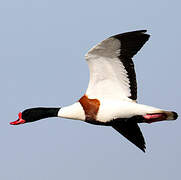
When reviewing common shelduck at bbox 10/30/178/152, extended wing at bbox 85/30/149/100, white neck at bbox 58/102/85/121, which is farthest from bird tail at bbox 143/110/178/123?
white neck at bbox 58/102/85/121

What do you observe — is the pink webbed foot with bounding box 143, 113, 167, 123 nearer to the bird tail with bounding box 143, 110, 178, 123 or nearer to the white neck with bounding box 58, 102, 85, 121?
the bird tail with bounding box 143, 110, 178, 123

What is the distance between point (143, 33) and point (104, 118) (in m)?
2.06

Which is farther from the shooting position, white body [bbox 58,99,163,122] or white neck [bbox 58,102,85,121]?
white neck [bbox 58,102,85,121]

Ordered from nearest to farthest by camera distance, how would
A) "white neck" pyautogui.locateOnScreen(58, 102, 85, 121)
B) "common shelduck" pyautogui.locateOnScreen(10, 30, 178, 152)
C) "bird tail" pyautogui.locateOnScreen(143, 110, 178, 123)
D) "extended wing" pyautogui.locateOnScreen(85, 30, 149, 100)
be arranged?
"extended wing" pyautogui.locateOnScreen(85, 30, 149, 100) < "common shelduck" pyautogui.locateOnScreen(10, 30, 178, 152) < "bird tail" pyautogui.locateOnScreen(143, 110, 178, 123) < "white neck" pyautogui.locateOnScreen(58, 102, 85, 121)

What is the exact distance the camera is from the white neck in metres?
14.1

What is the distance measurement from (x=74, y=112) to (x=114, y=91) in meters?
1.04

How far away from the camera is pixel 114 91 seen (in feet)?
47.2

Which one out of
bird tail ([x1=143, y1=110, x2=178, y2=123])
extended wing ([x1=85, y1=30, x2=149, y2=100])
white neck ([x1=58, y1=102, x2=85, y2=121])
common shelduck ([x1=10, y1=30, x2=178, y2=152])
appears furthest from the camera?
white neck ([x1=58, y1=102, x2=85, y2=121])

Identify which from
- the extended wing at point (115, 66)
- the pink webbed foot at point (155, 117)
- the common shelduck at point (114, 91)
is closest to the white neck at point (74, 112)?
the common shelduck at point (114, 91)

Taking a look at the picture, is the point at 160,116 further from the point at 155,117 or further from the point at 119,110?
the point at 119,110

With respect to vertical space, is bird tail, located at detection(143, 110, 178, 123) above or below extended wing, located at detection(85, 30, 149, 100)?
below

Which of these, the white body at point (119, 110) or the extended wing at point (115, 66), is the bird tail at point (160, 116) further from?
the extended wing at point (115, 66)

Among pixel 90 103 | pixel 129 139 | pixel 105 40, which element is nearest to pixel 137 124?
pixel 129 139

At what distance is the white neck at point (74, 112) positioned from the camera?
46.4ft
